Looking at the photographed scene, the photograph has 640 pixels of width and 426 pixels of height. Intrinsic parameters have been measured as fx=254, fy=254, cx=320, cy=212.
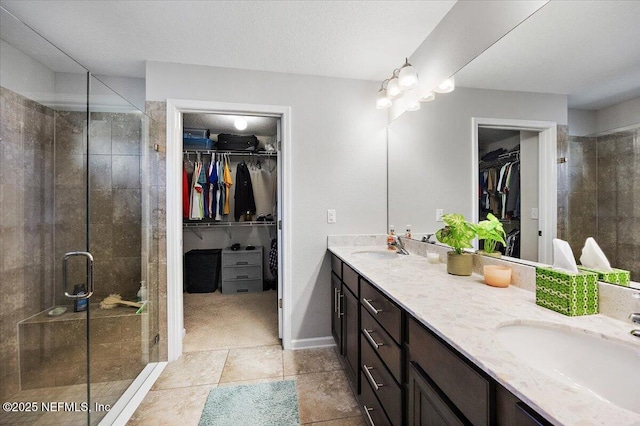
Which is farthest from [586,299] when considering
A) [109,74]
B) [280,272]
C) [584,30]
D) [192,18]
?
[109,74]

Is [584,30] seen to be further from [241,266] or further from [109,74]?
[241,266]

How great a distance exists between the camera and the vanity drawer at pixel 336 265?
185 centimetres

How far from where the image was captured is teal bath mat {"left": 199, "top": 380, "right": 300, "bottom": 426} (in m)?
1.41

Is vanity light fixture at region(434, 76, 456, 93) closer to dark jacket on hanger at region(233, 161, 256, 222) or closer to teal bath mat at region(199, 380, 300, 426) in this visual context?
teal bath mat at region(199, 380, 300, 426)

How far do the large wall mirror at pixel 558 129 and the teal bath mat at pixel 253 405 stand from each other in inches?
58.6

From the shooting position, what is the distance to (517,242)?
1171 millimetres

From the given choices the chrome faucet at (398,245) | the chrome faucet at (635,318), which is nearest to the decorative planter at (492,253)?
the chrome faucet at (635,318)

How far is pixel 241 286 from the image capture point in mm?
3576

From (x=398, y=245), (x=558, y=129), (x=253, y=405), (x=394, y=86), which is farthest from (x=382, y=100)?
(x=253, y=405)

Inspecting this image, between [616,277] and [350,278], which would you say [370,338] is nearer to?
[350,278]

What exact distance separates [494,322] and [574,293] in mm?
293

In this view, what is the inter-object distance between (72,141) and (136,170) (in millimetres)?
404

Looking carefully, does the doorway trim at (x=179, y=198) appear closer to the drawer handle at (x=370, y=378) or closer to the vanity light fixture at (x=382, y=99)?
the vanity light fixture at (x=382, y=99)

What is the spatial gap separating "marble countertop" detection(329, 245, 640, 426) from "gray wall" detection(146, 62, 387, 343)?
0.80 m
